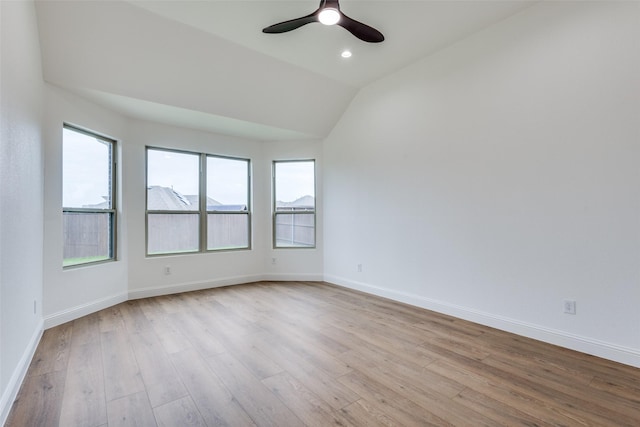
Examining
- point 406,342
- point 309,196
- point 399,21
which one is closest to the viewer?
point 406,342

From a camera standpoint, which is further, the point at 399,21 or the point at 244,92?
the point at 244,92

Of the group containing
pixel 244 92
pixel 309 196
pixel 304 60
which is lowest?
pixel 309 196

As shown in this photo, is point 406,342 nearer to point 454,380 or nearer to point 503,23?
point 454,380

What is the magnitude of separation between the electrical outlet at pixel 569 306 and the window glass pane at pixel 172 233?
15.8ft

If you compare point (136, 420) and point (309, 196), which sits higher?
point (309, 196)

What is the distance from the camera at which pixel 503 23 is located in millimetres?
3080

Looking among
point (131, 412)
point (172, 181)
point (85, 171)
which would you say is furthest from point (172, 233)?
point (131, 412)

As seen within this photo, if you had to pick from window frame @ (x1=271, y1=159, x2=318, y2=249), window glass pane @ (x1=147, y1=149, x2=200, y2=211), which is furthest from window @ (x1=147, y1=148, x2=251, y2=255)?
window frame @ (x1=271, y1=159, x2=318, y2=249)

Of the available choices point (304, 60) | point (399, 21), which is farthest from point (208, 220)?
point (399, 21)

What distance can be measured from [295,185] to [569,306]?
4241 mm

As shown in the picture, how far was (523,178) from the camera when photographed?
117 inches

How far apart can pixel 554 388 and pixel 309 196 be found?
424 cm

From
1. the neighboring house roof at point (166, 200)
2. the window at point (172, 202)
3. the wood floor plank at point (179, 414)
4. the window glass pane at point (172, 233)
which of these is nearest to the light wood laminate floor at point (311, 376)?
the wood floor plank at point (179, 414)

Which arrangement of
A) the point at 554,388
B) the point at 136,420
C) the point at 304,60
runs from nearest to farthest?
1. the point at 136,420
2. the point at 554,388
3. the point at 304,60
